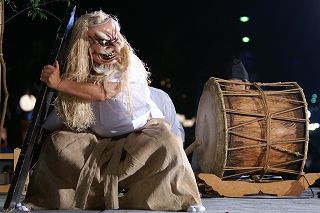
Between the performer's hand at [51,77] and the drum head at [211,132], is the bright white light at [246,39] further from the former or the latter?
the performer's hand at [51,77]

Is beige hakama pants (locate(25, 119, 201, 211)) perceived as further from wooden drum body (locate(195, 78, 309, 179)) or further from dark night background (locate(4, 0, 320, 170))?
dark night background (locate(4, 0, 320, 170))

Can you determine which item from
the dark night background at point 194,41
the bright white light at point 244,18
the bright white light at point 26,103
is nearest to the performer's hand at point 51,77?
the dark night background at point 194,41

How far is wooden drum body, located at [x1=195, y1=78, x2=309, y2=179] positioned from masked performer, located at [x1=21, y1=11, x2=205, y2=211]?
1298 millimetres

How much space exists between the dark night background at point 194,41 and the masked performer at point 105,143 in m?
5.59

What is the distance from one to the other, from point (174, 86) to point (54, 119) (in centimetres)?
1622

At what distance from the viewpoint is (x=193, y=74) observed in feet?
67.1

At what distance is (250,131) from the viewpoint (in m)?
5.66

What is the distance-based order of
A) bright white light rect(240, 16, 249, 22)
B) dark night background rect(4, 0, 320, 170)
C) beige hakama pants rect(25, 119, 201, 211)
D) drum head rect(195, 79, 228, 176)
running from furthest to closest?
bright white light rect(240, 16, 249, 22), dark night background rect(4, 0, 320, 170), drum head rect(195, 79, 228, 176), beige hakama pants rect(25, 119, 201, 211)

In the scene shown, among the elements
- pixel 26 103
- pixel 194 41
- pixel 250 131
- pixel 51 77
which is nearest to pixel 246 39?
pixel 194 41

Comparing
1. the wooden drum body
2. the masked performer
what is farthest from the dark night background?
the masked performer

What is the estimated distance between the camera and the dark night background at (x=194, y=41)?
13.7 m

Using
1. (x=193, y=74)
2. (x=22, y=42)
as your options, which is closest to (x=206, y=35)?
(x=193, y=74)

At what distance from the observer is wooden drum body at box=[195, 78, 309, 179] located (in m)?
5.60

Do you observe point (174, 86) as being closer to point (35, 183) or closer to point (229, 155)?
point (229, 155)
